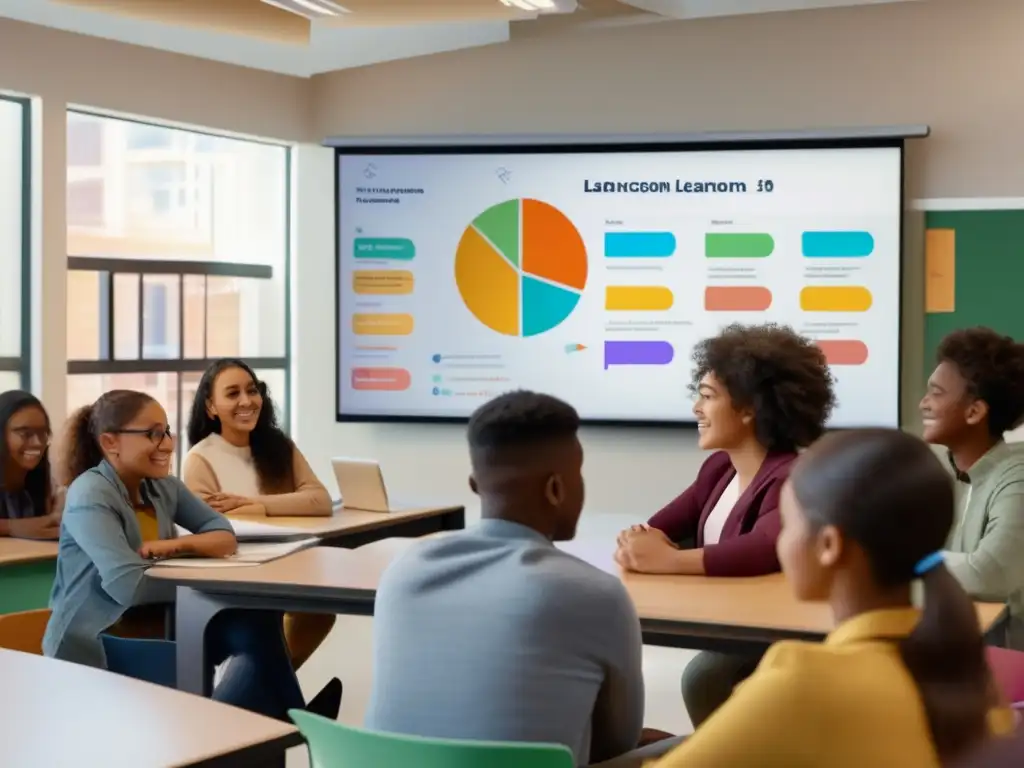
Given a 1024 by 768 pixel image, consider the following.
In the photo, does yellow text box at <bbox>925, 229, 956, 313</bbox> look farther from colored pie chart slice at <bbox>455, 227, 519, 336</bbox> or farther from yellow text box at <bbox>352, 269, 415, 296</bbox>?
yellow text box at <bbox>352, 269, 415, 296</bbox>

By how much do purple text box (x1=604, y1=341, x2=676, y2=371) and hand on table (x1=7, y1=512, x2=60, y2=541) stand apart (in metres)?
2.83

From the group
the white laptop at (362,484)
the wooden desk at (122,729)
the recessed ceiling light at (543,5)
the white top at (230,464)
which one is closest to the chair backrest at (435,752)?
the wooden desk at (122,729)

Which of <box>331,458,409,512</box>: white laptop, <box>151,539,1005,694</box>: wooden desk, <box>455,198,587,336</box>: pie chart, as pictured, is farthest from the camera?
<box>455,198,587,336</box>: pie chart

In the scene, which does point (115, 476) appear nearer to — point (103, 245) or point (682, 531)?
point (682, 531)

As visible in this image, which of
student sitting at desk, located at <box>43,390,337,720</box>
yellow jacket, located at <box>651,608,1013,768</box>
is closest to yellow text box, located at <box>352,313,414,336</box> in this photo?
student sitting at desk, located at <box>43,390,337,720</box>

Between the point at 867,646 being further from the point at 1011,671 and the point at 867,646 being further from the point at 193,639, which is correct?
the point at 193,639

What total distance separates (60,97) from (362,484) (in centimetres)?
222

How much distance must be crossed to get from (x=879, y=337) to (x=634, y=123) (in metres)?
1.52

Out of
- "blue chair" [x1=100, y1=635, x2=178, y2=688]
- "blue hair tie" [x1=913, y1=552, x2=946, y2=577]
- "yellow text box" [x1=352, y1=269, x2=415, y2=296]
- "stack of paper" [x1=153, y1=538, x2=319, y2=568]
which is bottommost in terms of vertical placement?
"blue chair" [x1=100, y1=635, x2=178, y2=688]

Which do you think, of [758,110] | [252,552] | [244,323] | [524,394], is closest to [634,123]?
[758,110]

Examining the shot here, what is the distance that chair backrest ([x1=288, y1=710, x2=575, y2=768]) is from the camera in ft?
5.75

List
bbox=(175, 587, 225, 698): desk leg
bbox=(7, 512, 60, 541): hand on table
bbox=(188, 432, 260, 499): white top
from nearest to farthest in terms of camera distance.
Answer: bbox=(175, 587, 225, 698): desk leg
bbox=(7, 512, 60, 541): hand on table
bbox=(188, 432, 260, 499): white top

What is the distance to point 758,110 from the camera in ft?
20.1

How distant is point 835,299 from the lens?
598 cm
